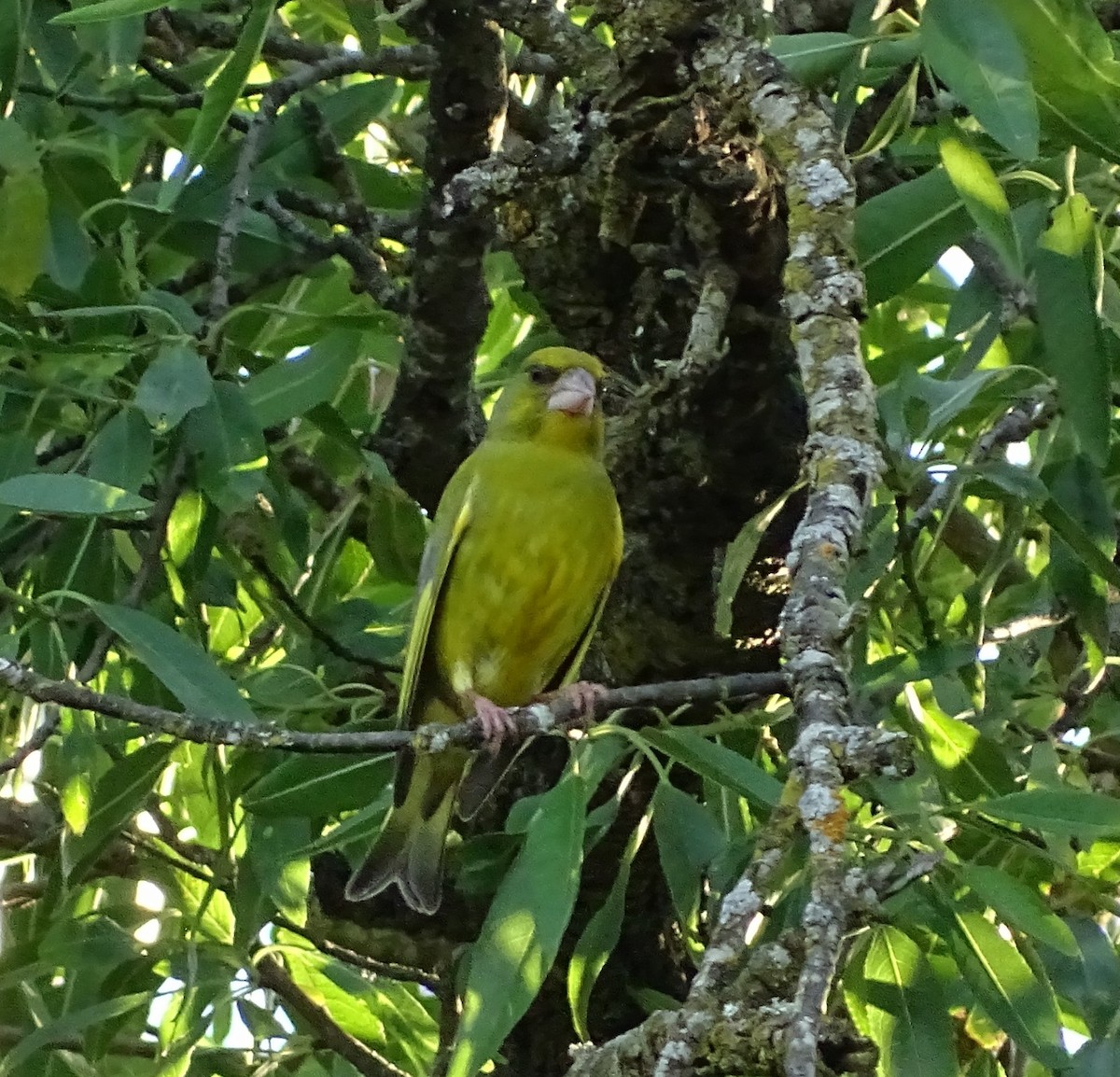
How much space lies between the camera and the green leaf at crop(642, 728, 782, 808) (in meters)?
2.25

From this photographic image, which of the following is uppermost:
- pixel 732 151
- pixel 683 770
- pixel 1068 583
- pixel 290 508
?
pixel 732 151

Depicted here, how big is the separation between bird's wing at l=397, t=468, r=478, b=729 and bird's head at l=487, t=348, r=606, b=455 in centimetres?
26

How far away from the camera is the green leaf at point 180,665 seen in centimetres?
227

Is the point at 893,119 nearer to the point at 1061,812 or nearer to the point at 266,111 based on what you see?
the point at 1061,812

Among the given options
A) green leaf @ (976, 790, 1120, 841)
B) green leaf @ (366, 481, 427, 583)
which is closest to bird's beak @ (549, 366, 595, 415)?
green leaf @ (366, 481, 427, 583)

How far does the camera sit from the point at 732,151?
231 centimetres

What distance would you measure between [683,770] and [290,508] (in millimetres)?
919

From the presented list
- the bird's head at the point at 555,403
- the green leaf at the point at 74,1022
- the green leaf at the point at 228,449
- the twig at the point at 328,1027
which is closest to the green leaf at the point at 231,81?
the green leaf at the point at 228,449

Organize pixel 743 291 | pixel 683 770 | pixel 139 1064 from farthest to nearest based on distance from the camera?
pixel 139 1064
pixel 683 770
pixel 743 291

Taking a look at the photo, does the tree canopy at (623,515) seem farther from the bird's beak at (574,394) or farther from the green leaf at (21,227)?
the bird's beak at (574,394)

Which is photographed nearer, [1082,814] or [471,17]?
[1082,814]

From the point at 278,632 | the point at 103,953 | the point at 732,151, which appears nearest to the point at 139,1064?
the point at 103,953

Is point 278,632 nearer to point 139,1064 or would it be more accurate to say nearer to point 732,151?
point 139,1064

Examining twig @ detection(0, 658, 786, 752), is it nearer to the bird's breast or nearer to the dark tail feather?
the dark tail feather
